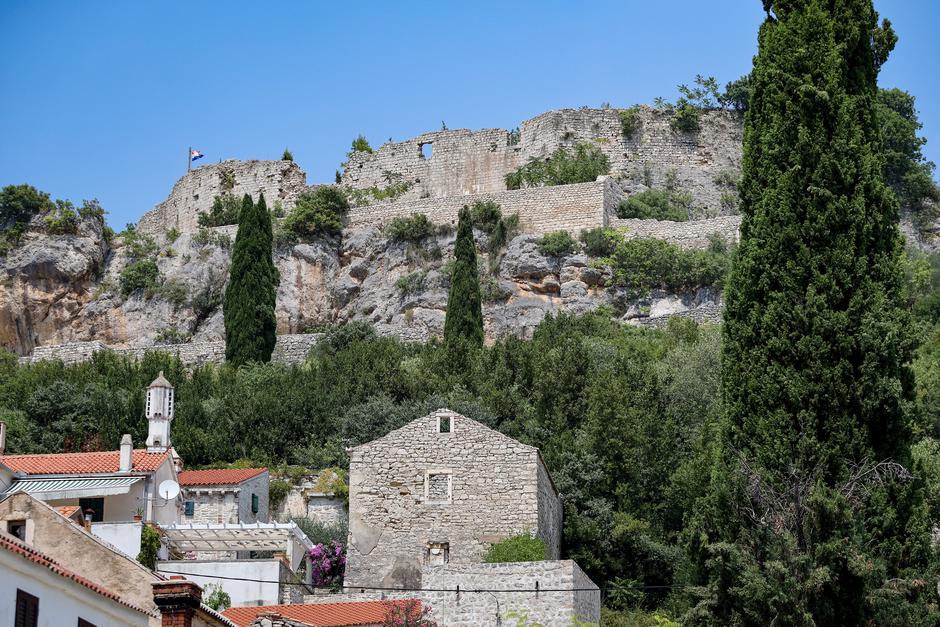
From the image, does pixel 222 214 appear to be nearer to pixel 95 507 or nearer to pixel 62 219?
pixel 62 219

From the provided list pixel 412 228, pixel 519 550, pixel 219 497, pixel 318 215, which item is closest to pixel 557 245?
pixel 412 228

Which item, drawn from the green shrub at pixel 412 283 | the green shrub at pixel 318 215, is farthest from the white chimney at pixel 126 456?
the green shrub at pixel 318 215

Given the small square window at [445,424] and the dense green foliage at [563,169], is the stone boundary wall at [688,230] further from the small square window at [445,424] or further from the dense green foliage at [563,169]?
the small square window at [445,424]

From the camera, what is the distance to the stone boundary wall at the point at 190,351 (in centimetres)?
5997

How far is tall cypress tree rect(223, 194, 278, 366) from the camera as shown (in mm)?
56781

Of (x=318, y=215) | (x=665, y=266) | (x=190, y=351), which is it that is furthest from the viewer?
(x=318, y=215)

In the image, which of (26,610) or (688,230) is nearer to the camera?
(26,610)

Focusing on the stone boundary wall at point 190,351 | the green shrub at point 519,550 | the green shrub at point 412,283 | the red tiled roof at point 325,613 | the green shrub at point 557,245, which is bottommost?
the red tiled roof at point 325,613

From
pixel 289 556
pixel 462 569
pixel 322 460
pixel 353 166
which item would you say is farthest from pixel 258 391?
pixel 353 166

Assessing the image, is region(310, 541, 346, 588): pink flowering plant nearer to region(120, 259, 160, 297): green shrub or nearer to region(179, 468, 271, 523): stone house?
region(179, 468, 271, 523): stone house

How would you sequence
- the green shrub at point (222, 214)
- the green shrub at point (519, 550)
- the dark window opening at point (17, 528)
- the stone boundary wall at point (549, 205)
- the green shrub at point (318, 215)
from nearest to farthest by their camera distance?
the dark window opening at point (17, 528) → the green shrub at point (519, 550) → the stone boundary wall at point (549, 205) → the green shrub at point (318, 215) → the green shrub at point (222, 214)

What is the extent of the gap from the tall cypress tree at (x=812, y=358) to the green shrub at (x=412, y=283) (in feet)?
115

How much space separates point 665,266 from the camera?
62.5 m

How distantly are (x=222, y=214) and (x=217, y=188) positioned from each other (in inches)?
162
